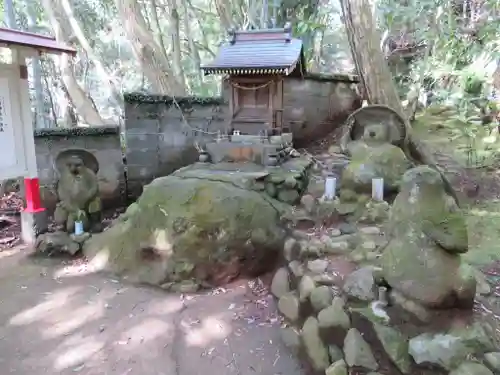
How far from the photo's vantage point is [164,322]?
4.62 metres

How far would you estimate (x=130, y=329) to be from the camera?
4.48 m

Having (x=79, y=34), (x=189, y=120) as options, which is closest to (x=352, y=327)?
(x=189, y=120)

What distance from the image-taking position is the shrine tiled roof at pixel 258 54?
267 inches

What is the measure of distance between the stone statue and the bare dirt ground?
1217 mm

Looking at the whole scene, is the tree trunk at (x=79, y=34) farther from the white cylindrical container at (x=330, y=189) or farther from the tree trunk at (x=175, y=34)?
the white cylindrical container at (x=330, y=189)

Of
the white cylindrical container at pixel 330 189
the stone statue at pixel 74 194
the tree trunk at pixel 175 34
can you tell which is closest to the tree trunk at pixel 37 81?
the tree trunk at pixel 175 34

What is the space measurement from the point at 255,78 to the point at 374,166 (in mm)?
2721

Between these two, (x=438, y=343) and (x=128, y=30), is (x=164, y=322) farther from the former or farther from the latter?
(x=128, y=30)

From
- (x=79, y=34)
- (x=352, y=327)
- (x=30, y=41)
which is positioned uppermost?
(x=79, y=34)

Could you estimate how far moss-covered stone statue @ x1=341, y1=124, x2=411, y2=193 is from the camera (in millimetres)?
5871

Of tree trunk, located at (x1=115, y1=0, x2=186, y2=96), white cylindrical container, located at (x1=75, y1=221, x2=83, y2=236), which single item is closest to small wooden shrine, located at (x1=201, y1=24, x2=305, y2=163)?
tree trunk, located at (x1=115, y1=0, x2=186, y2=96)

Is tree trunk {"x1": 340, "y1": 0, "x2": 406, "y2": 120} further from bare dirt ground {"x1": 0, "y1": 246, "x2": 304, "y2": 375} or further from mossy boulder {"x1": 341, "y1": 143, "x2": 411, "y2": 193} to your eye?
bare dirt ground {"x1": 0, "y1": 246, "x2": 304, "y2": 375}

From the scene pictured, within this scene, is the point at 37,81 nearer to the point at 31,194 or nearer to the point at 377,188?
the point at 31,194

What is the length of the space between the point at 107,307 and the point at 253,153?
352 centimetres
